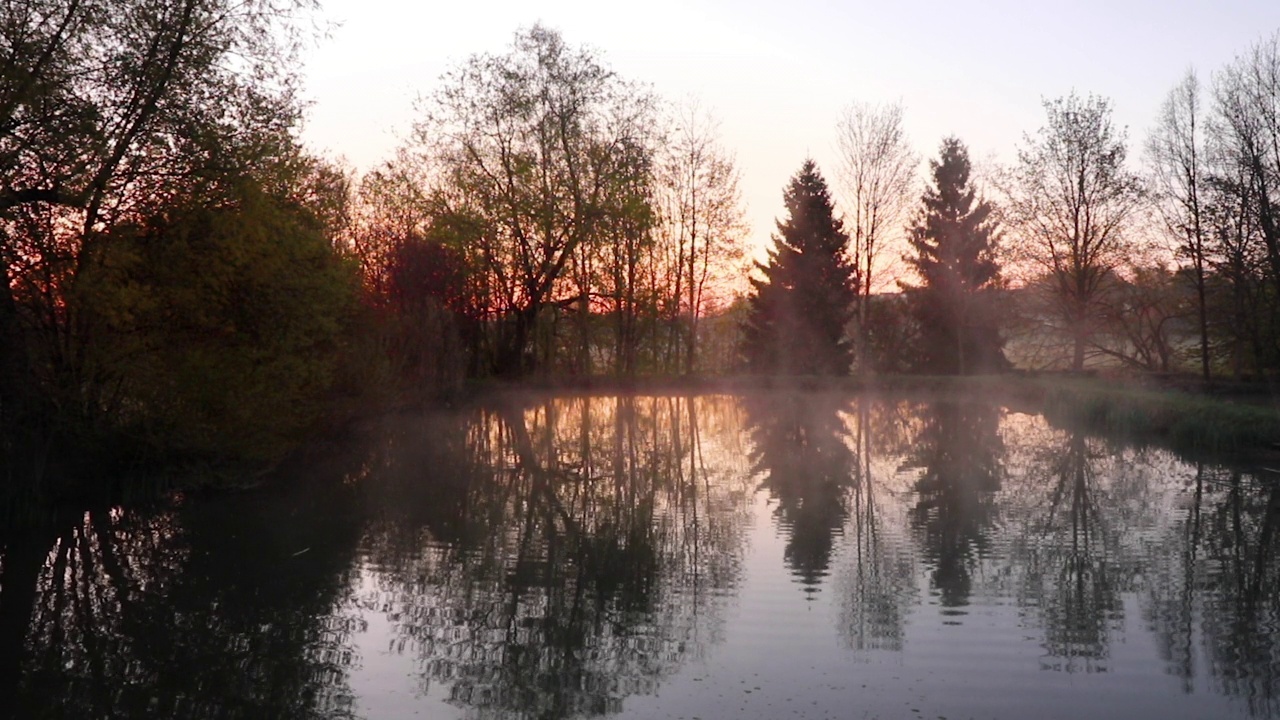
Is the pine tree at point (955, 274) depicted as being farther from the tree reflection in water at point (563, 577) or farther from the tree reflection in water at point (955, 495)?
the tree reflection in water at point (563, 577)

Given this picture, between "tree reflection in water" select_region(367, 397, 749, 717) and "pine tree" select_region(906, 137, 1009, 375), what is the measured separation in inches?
1009

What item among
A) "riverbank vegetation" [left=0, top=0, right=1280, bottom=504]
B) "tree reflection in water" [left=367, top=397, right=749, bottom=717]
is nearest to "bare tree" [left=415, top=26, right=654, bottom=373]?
"riverbank vegetation" [left=0, top=0, right=1280, bottom=504]

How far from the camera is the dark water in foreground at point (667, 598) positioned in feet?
20.1

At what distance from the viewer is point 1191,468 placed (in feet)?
53.2

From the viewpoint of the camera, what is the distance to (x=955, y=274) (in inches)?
1636

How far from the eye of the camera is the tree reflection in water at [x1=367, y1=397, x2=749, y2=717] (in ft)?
21.3

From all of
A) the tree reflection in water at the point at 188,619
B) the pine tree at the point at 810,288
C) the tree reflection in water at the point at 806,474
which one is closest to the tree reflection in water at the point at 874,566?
the tree reflection in water at the point at 806,474

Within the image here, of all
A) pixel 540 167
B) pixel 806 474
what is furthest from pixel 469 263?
pixel 806 474

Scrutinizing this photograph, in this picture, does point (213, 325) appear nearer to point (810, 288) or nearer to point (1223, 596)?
point (1223, 596)

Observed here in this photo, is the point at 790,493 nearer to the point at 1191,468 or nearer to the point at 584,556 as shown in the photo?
the point at 584,556

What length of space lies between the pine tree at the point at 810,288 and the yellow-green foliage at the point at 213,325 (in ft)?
91.6

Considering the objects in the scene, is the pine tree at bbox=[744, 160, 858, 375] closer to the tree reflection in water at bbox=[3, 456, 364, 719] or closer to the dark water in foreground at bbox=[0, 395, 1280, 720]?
the dark water in foreground at bbox=[0, 395, 1280, 720]

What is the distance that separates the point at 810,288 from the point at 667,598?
34.3 metres

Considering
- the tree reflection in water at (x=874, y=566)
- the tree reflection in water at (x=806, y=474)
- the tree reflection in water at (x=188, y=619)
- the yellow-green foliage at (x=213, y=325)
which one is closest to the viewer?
the tree reflection in water at (x=188, y=619)
